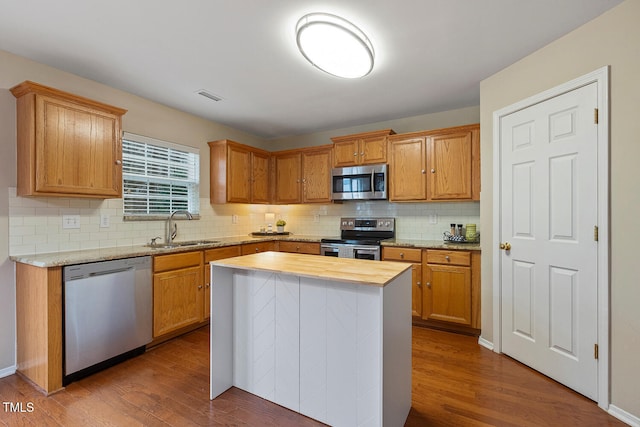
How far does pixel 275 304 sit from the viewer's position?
1910 millimetres

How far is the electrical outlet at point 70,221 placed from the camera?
2585 millimetres

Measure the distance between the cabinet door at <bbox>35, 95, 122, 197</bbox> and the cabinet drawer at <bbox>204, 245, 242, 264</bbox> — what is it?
3.30 ft

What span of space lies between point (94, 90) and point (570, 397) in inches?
178

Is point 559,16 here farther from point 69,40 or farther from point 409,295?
point 69,40

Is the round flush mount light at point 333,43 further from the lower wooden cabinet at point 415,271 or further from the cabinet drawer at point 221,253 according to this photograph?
the cabinet drawer at point 221,253

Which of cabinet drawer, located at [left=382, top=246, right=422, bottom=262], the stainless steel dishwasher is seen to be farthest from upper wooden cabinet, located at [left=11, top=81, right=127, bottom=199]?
cabinet drawer, located at [left=382, top=246, right=422, bottom=262]

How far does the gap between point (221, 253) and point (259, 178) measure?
1493mm

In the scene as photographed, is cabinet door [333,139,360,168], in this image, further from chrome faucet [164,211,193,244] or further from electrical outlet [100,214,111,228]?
electrical outlet [100,214,111,228]

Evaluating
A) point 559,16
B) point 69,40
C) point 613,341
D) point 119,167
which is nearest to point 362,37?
point 559,16

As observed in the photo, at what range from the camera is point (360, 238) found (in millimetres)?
4141

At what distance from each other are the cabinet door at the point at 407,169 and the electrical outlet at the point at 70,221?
3.24 m

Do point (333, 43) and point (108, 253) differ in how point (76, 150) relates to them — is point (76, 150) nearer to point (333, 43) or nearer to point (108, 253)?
point (108, 253)

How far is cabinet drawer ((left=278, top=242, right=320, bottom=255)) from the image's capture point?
156 inches

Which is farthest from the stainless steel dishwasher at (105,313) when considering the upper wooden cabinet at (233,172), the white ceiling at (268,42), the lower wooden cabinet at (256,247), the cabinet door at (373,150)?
the cabinet door at (373,150)
